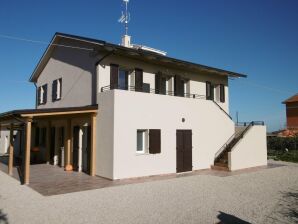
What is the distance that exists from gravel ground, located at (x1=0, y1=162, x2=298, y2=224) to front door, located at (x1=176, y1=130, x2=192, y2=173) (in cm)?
235

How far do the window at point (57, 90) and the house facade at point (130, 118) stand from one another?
0.22 feet

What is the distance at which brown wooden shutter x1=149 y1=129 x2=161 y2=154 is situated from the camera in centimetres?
1252

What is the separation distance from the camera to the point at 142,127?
487 inches

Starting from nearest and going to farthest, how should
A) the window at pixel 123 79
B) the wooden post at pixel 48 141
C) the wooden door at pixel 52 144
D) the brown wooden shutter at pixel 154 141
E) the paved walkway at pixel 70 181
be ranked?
the paved walkway at pixel 70 181
the brown wooden shutter at pixel 154 141
the window at pixel 123 79
the wooden door at pixel 52 144
the wooden post at pixel 48 141

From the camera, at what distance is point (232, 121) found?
1691cm

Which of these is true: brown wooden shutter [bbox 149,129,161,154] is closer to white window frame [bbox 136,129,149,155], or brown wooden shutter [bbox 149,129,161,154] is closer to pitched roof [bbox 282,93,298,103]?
white window frame [bbox 136,129,149,155]

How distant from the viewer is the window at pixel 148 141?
12531mm

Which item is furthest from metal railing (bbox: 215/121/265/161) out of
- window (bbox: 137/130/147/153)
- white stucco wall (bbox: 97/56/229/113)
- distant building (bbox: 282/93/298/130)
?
distant building (bbox: 282/93/298/130)

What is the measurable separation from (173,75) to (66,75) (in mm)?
6603

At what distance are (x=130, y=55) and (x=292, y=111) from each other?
36027 mm

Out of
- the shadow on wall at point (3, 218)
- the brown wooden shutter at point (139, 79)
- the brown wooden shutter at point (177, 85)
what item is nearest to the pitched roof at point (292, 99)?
the brown wooden shutter at point (177, 85)

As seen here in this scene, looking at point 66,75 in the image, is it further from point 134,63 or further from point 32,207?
point 32,207

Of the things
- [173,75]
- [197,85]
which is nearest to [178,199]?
[173,75]

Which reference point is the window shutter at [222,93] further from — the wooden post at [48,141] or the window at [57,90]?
the wooden post at [48,141]
